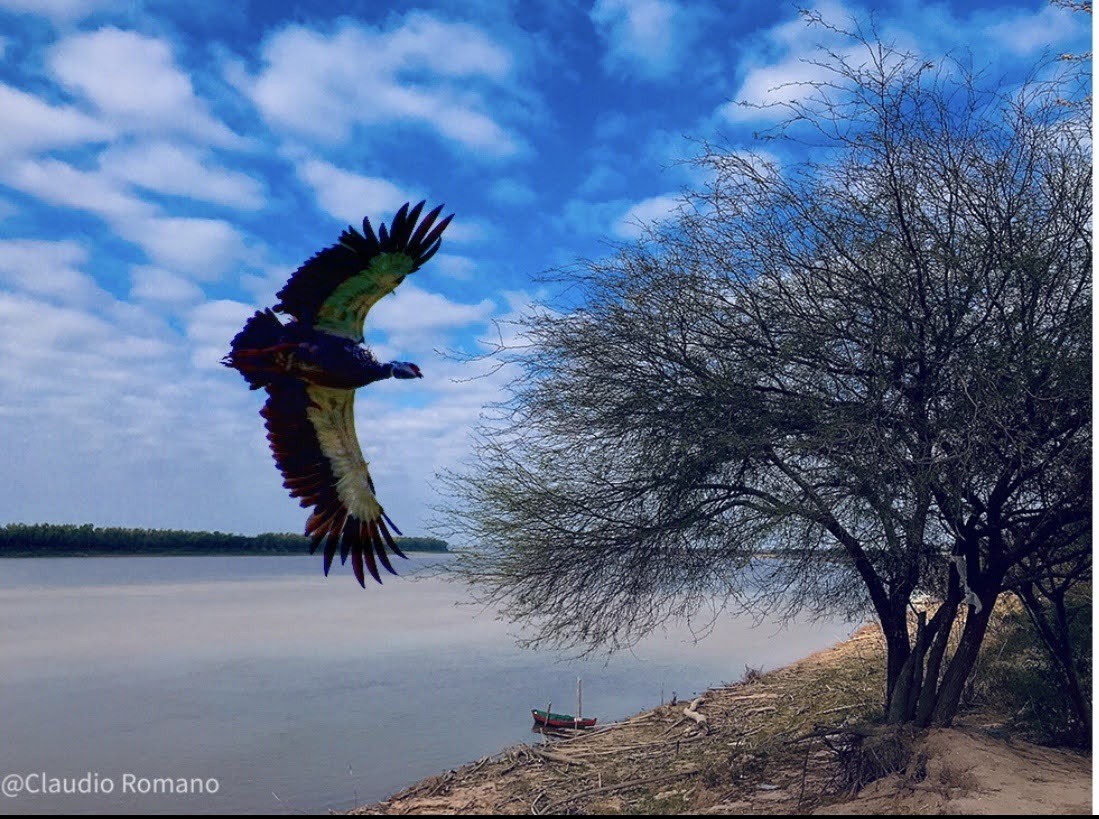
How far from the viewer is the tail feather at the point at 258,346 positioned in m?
5.56

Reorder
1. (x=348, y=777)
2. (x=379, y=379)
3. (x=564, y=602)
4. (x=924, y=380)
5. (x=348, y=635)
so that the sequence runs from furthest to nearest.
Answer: (x=348, y=635) → (x=348, y=777) → (x=564, y=602) → (x=924, y=380) → (x=379, y=379)

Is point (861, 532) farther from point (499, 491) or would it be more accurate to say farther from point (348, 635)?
point (348, 635)

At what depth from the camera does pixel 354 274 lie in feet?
19.4

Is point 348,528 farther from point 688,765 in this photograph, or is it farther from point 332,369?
point 688,765

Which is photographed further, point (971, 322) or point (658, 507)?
point (658, 507)

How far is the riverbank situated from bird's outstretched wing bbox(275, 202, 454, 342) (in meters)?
6.04

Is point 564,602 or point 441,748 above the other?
point 564,602

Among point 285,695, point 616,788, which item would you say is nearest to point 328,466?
point 616,788

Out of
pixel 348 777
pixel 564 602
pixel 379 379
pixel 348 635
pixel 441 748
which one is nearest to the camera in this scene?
pixel 379 379

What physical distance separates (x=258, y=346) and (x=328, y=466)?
949mm

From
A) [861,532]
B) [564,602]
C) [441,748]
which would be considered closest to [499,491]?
[564,602]

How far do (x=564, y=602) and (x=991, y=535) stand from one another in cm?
485

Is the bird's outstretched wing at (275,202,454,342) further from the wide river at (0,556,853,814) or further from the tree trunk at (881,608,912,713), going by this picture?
the tree trunk at (881,608,912,713)

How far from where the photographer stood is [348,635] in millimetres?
37844
